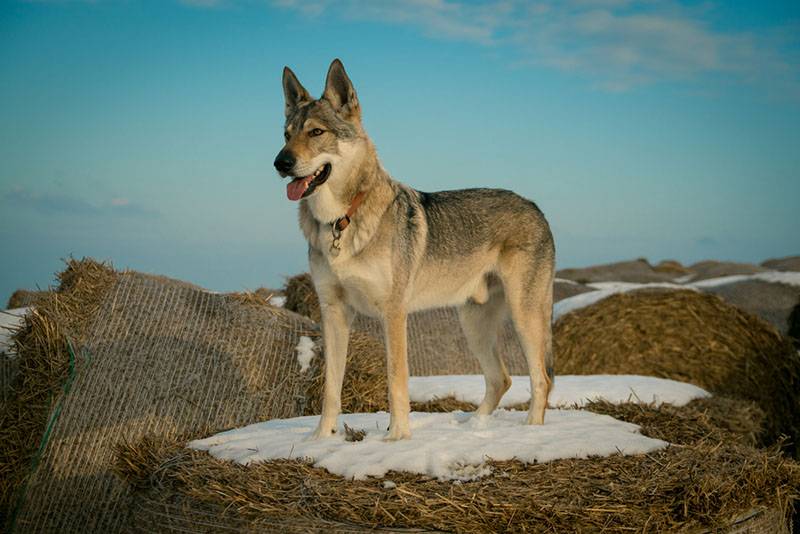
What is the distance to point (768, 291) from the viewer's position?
1100cm

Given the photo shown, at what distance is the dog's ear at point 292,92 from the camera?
504 cm

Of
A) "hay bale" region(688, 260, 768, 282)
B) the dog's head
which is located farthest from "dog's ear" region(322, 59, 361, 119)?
"hay bale" region(688, 260, 768, 282)

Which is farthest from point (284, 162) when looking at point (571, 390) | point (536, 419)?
point (571, 390)

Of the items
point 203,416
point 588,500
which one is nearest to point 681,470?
point 588,500

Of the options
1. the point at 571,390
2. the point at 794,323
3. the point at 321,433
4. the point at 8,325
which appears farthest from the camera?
the point at 794,323

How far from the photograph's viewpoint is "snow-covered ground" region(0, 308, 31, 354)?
6469 millimetres

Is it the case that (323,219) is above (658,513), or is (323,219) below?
above

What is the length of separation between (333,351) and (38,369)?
2427mm

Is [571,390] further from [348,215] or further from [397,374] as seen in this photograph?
[348,215]

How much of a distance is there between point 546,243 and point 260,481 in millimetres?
2749

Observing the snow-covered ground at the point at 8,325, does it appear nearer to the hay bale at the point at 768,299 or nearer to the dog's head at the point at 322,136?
the dog's head at the point at 322,136

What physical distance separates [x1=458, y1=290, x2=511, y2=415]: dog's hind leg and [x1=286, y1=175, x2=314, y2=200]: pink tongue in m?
1.76

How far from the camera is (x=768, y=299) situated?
1093 centimetres

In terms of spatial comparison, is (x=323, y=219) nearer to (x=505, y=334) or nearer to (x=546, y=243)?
(x=546, y=243)
